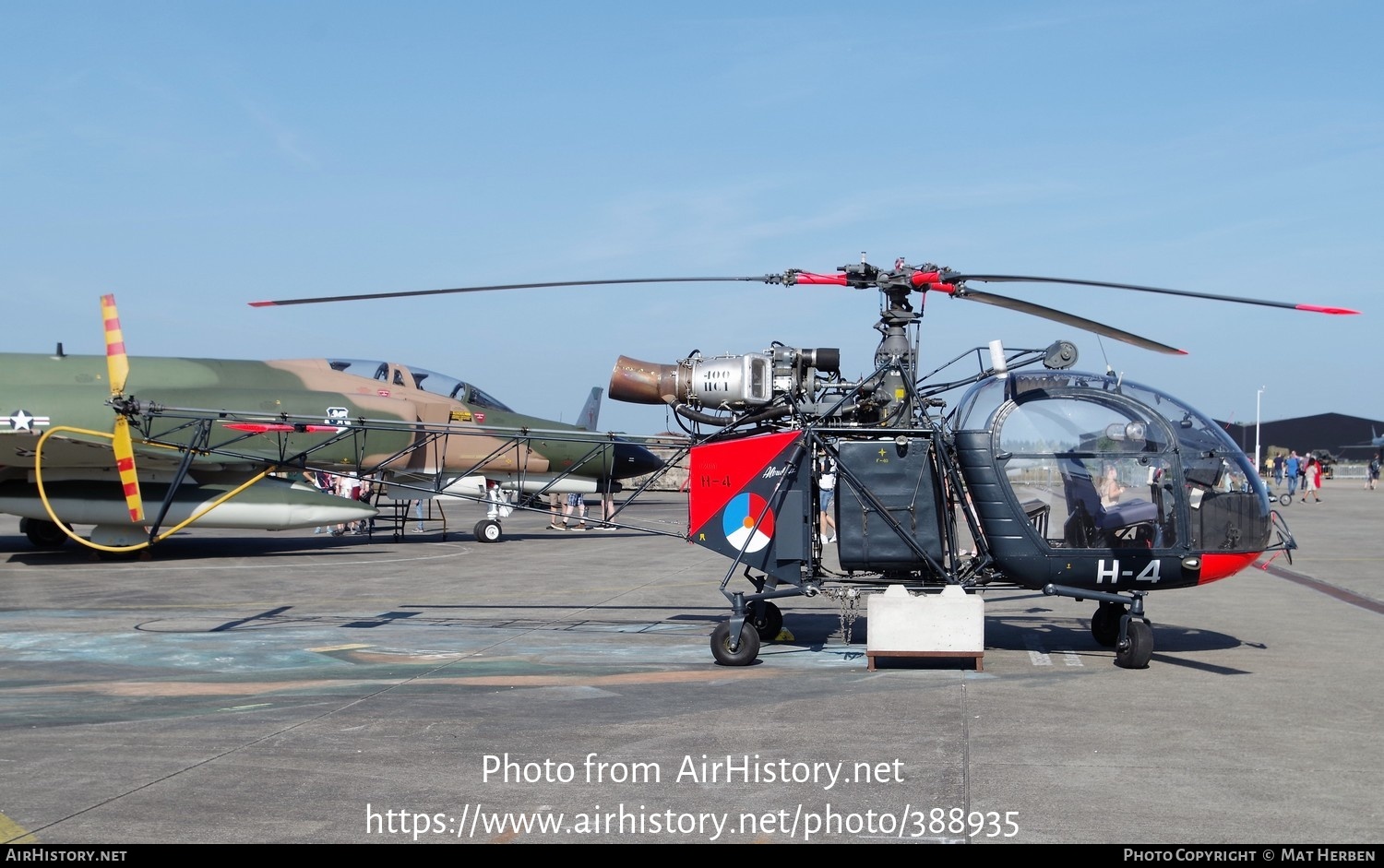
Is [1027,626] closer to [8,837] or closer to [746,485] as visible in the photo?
[746,485]

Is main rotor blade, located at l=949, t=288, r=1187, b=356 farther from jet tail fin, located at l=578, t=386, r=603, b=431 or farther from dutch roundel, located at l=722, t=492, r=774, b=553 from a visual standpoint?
jet tail fin, located at l=578, t=386, r=603, b=431

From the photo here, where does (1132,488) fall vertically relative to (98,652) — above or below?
above

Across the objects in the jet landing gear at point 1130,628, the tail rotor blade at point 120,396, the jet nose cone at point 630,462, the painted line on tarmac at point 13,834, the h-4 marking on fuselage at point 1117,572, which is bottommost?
the painted line on tarmac at point 13,834

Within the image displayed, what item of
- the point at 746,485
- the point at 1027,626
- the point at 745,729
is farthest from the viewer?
the point at 1027,626

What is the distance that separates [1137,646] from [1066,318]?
283cm

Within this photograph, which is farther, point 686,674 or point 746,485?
point 746,485

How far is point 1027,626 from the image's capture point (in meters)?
13.0

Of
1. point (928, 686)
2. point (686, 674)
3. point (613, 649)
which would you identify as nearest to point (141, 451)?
point (613, 649)

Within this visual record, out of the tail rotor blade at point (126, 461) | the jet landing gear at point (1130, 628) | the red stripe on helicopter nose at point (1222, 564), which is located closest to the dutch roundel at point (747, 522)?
the jet landing gear at point (1130, 628)

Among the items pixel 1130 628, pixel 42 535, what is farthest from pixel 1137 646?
pixel 42 535

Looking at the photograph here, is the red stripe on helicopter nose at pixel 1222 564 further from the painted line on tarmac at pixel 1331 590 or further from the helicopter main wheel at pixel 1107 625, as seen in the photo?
the painted line on tarmac at pixel 1331 590

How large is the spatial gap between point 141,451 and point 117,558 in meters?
2.27

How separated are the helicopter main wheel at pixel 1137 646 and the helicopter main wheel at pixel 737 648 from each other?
123 inches

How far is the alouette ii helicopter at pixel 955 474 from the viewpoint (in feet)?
32.7
